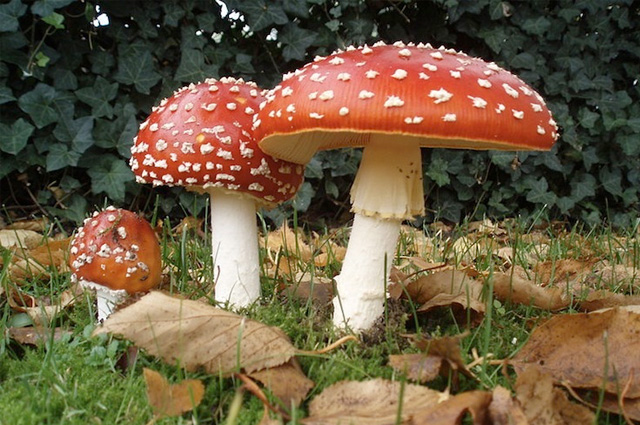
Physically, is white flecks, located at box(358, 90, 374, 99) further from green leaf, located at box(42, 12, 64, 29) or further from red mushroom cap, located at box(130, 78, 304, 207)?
green leaf, located at box(42, 12, 64, 29)

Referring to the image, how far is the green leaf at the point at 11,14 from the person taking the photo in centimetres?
354

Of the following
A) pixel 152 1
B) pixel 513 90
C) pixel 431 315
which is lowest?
pixel 431 315

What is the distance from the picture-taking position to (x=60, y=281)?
2492 mm

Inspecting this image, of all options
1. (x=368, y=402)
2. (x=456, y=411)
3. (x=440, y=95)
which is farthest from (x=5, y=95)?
(x=456, y=411)

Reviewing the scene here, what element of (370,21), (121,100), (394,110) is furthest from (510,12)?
(394,110)

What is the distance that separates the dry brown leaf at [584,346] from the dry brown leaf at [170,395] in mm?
872

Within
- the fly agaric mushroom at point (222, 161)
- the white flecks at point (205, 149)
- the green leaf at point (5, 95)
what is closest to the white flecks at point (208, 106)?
the fly agaric mushroom at point (222, 161)

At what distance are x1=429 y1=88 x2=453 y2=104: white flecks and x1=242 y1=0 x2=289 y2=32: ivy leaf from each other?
9.14 ft

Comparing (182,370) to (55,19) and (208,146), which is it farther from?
(55,19)

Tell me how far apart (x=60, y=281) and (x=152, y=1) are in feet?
7.34

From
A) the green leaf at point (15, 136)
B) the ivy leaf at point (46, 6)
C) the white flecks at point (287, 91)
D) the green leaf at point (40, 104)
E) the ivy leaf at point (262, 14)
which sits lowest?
the white flecks at point (287, 91)

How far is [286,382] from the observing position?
150cm

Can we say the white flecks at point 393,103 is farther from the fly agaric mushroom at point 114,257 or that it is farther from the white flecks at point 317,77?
the fly agaric mushroom at point 114,257

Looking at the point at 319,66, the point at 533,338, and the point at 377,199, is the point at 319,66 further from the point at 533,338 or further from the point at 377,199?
the point at 533,338
